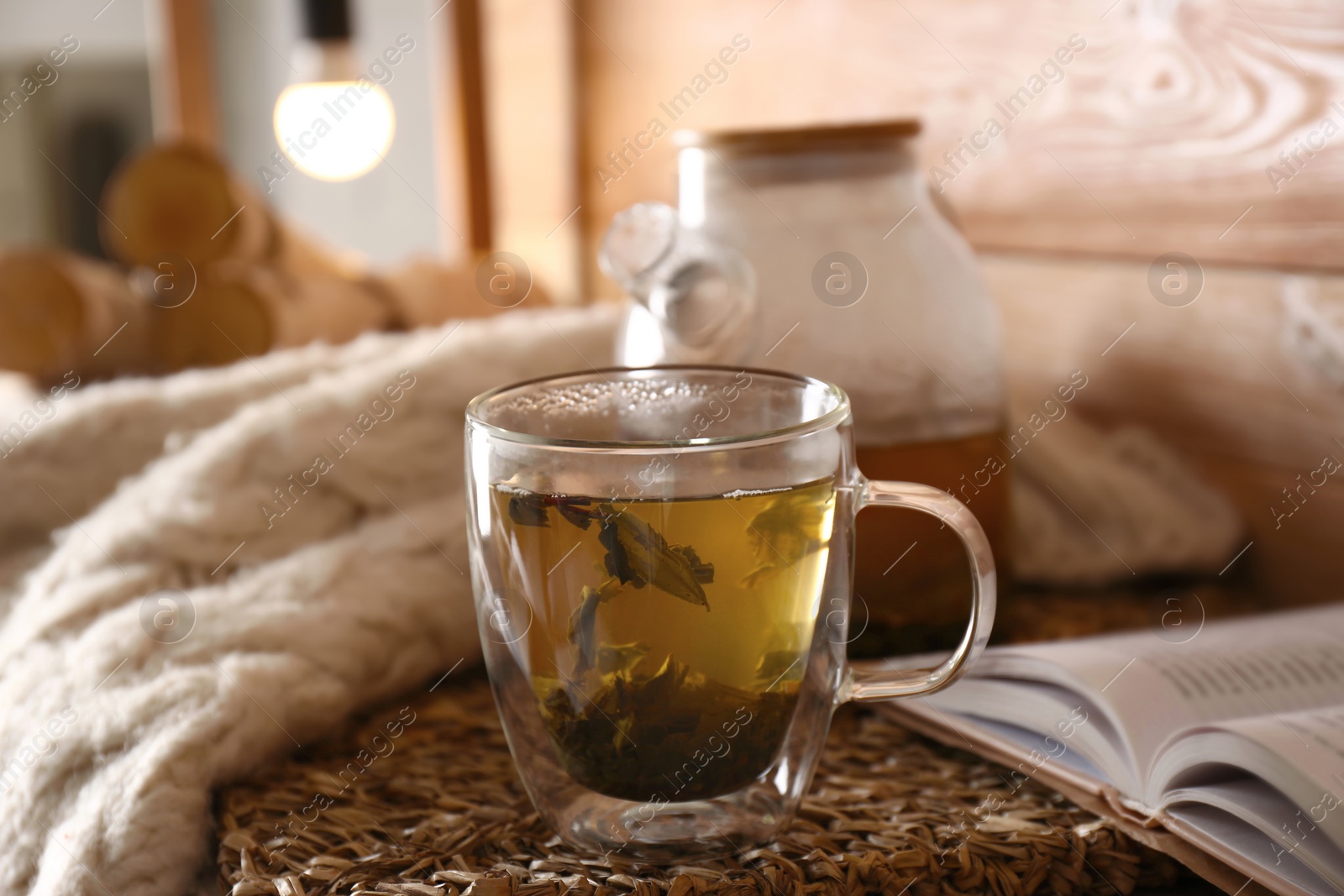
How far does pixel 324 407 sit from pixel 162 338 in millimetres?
699

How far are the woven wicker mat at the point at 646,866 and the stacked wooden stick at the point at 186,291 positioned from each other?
2.77 feet

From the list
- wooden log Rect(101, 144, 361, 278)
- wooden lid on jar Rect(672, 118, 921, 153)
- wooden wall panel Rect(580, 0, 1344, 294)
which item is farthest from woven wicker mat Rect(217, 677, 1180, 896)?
wooden log Rect(101, 144, 361, 278)

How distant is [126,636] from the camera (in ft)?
2.05

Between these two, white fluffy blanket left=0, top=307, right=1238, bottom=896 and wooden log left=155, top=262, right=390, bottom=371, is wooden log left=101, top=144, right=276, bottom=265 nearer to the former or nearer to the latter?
wooden log left=155, top=262, right=390, bottom=371

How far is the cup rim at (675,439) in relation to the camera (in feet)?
1.46

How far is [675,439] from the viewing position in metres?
0.47

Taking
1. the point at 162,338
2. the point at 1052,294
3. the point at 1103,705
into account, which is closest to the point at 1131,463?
the point at 1052,294

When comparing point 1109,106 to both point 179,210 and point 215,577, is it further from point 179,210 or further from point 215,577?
point 179,210

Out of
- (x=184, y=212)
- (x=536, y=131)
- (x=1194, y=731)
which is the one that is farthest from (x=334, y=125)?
(x=1194, y=731)

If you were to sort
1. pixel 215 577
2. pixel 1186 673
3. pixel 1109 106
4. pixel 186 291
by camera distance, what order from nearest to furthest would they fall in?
1. pixel 1186 673
2. pixel 215 577
3. pixel 1109 106
4. pixel 186 291

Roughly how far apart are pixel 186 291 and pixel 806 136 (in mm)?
977

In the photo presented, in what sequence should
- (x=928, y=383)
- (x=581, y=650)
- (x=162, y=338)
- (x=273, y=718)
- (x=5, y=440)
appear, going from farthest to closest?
1. (x=162, y=338)
2. (x=5, y=440)
3. (x=928, y=383)
4. (x=273, y=718)
5. (x=581, y=650)

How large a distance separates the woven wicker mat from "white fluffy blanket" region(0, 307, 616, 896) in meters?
0.04

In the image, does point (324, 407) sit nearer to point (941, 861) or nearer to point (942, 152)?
point (941, 861)
